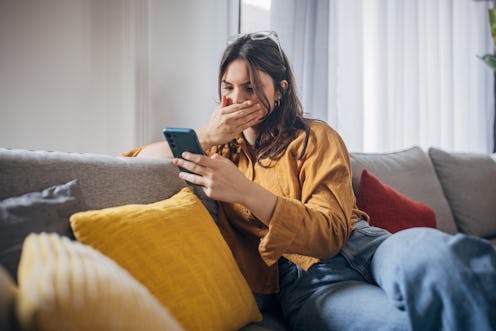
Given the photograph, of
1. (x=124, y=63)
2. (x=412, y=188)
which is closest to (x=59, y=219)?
(x=124, y=63)

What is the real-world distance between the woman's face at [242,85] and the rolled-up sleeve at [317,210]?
0.19 meters

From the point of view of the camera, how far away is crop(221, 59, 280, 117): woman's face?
4.27 ft

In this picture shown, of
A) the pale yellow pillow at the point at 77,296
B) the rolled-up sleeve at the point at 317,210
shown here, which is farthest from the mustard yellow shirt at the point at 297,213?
the pale yellow pillow at the point at 77,296

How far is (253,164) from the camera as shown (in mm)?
1336

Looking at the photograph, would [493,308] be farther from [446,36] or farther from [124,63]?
[446,36]

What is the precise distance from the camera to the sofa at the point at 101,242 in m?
0.46

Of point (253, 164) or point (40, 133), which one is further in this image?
point (40, 133)

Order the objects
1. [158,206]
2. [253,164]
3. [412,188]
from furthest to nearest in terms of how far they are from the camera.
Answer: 1. [412,188]
2. [253,164]
3. [158,206]

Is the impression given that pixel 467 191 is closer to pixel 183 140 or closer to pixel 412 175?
pixel 412 175

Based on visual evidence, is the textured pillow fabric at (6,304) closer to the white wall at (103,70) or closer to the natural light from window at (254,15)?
the white wall at (103,70)

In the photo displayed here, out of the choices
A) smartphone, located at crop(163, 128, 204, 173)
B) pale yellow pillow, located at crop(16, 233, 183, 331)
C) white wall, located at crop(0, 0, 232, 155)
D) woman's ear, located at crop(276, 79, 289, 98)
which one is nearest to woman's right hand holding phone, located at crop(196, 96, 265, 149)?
woman's ear, located at crop(276, 79, 289, 98)

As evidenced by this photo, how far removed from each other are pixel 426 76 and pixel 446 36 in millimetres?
412

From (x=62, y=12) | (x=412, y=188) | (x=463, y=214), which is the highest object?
(x=62, y=12)

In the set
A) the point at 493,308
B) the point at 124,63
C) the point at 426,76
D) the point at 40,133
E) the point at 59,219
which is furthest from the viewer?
the point at 426,76
